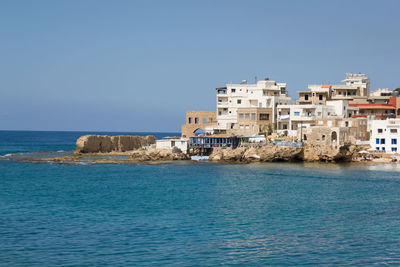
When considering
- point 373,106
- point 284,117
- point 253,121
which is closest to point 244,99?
point 253,121

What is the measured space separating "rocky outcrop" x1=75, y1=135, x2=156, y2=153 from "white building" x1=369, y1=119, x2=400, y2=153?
5108cm

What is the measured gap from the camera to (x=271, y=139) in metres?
80.2

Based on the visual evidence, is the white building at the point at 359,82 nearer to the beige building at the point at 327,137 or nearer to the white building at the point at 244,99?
the white building at the point at 244,99

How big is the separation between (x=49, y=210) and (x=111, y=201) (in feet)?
18.6

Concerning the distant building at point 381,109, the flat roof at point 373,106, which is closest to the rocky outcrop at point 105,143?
the flat roof at point 373,106

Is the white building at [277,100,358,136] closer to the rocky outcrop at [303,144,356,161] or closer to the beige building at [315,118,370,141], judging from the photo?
the beige building at [315,118,370,141]

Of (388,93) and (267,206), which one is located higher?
(388,93)

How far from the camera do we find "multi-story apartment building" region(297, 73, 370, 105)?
96375 mm

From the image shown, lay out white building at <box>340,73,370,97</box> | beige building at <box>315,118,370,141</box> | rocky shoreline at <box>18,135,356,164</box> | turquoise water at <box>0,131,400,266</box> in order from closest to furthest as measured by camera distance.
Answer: turquoise water at <box>0,131,400,266</box>
rocky shoreline at <box>18,135,356,164</box>
beige building at <box>315,118,370,141</box>
white building at <box>340,73,370,97</box>

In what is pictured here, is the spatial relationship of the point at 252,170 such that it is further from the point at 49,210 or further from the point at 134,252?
the point at 134,252

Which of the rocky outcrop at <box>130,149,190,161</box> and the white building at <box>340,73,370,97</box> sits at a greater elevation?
the white building at <box>340,73,370,97</box>

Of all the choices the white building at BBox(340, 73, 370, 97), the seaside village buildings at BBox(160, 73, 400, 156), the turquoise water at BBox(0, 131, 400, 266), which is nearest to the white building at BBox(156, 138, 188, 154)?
the seaside village buildings at BBox(160, 73, 400, 156)

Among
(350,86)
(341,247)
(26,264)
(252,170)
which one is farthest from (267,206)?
(350,86)

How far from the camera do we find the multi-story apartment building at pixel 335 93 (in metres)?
96.4
